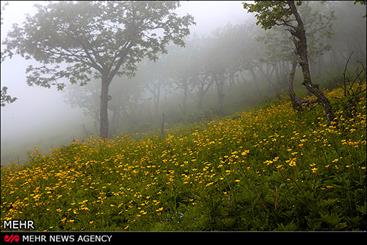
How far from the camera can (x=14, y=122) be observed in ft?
400

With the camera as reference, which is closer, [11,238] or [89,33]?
[11,238]

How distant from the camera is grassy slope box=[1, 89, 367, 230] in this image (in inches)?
260

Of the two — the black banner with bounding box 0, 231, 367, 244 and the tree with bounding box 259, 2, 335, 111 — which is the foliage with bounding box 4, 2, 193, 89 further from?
the black banner with bounding box 0, 231, 367, 244

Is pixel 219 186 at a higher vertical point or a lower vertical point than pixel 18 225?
higher

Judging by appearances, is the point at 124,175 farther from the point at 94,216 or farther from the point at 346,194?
the point at 346,194

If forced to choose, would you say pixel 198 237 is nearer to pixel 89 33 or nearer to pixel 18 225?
pixel 18 225

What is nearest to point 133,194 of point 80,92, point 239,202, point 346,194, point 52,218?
point 52,218

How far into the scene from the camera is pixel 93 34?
2775cm

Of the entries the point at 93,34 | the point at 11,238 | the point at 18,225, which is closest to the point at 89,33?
the point at 93,34

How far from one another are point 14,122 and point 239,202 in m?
127

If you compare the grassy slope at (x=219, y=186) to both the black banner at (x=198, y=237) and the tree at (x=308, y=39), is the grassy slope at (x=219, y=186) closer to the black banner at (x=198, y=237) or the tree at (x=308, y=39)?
the black banner at (x=198, y=237)

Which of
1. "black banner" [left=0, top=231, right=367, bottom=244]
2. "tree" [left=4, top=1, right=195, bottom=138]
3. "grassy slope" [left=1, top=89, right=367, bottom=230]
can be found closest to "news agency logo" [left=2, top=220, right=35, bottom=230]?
"grassy slope" [left=1, top=89, right=367, bottom=230]

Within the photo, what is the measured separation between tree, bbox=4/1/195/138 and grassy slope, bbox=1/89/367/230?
1474 cm

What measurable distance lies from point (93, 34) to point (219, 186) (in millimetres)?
22009
